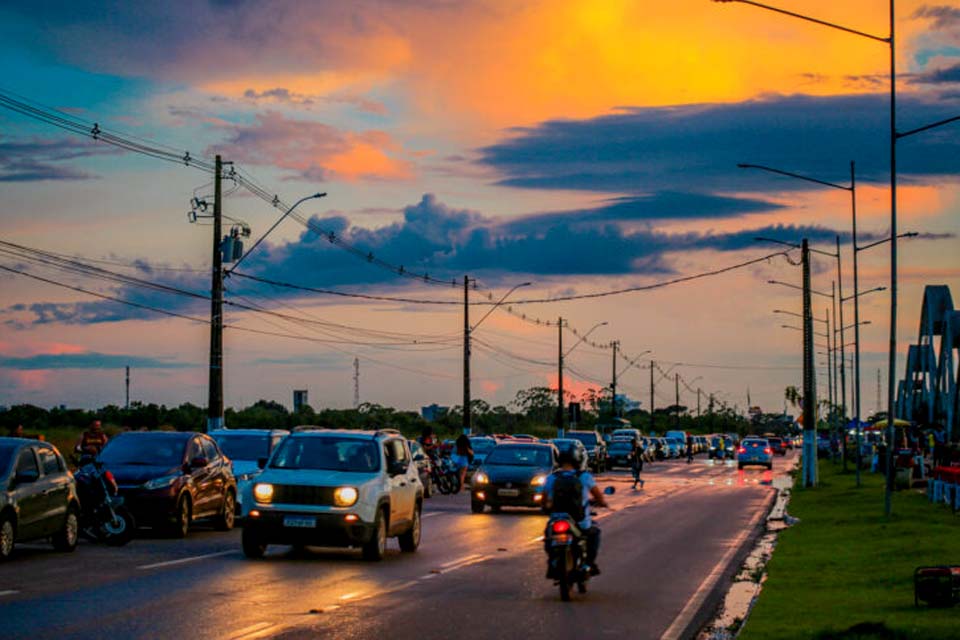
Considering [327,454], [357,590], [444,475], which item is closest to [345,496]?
[327,454]

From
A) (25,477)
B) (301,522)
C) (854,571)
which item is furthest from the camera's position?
(301,522)

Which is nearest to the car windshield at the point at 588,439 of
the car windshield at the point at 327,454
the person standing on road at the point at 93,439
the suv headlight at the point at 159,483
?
the person standing on road at the point at 93,439

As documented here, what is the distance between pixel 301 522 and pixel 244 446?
410 inches

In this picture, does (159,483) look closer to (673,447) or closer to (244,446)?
(244,446)

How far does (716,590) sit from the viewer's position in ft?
63.2

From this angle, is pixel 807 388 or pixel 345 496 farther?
pixel 807 388

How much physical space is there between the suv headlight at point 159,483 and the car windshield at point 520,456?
13004 millimetres

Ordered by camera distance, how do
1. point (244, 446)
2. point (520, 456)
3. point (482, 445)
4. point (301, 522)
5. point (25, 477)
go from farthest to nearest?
point (482, 445)
point (520, 456)
point (244, 446)
point (301, 522)
point (25, 477)

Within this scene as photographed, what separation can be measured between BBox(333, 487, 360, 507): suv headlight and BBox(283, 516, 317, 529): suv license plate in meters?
0.42

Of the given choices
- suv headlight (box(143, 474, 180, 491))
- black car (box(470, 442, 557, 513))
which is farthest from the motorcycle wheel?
black car (box(470, 442, 557, 513))

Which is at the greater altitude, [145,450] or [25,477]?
[145,450]

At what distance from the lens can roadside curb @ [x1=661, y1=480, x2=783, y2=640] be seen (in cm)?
1498

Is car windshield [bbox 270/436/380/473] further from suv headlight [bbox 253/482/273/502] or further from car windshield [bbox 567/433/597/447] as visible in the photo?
car windshield [bbox 567/433/597/447]

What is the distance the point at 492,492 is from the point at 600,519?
10.3 feet
